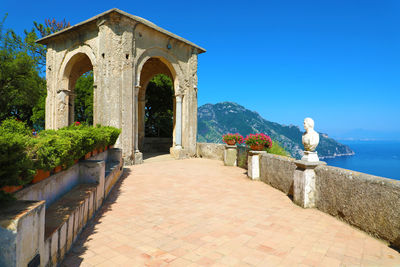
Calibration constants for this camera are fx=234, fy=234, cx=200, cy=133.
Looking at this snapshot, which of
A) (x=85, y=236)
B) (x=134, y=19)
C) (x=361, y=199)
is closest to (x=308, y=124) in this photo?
(x=361, y=199)

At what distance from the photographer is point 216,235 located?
366cm

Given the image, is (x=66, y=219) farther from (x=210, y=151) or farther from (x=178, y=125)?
(x=210, y=151)

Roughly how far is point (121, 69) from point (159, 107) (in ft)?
32.3

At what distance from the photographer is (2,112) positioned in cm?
1902

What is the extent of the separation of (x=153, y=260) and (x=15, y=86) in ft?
66.0

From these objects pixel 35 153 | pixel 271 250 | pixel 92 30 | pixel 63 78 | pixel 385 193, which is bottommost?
pixel 271 250

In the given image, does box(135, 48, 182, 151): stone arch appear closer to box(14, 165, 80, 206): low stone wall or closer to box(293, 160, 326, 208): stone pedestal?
box(14, 165, 80, 206): low stone wall

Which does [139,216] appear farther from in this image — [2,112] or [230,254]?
[2,112]

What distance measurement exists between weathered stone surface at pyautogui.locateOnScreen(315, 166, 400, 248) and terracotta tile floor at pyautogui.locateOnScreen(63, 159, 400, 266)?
176 millimetres

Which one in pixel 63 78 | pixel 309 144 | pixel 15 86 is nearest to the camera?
pixel 309 144

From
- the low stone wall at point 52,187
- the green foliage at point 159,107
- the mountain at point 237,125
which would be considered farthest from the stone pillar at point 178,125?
the mountain at point 237,125

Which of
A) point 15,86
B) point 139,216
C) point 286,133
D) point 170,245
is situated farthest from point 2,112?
point 286,133

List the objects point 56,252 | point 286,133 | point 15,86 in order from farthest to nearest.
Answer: point 286,133
point 15,86
point 56,252

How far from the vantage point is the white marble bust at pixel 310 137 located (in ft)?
17.1
